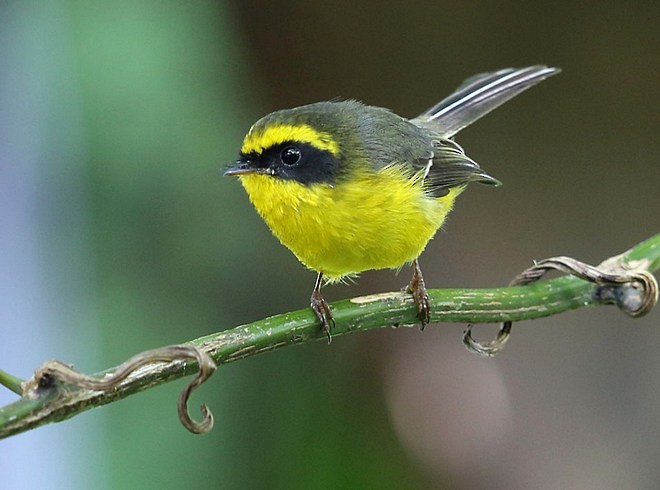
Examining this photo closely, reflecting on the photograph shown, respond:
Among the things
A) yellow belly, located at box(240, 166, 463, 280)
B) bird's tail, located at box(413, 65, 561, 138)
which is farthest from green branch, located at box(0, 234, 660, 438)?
bird's tail, located at box(413, 65, 561, 138)

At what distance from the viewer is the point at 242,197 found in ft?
8.72

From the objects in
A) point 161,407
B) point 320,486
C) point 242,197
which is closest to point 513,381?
point 320,486

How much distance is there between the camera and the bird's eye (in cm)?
176

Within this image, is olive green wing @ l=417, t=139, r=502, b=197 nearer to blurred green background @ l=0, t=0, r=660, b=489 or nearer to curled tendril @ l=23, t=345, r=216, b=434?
blurred green background @ l=0, t=0, r=660, b=489

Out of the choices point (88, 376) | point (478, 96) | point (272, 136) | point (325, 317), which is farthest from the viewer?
point (478, 96)

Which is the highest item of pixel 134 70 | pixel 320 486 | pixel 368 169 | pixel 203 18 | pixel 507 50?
pixel 507 50

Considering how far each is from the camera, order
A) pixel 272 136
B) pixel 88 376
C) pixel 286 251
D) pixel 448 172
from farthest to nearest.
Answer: pixel 286 251, pixel 448 172, pixel 272 136, pixel 88 376

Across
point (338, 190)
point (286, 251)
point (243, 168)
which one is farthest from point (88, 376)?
point (286, 251)

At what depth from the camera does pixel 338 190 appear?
6.00 ft

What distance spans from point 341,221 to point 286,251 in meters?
1.18

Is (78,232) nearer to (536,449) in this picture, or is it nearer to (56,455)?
(56,455)

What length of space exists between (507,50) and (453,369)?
4.62 ft

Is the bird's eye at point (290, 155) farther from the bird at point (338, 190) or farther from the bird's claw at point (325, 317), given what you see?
the bird's claw at point (325, 317)

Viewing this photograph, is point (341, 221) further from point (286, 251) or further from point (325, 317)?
point (286, 251)
